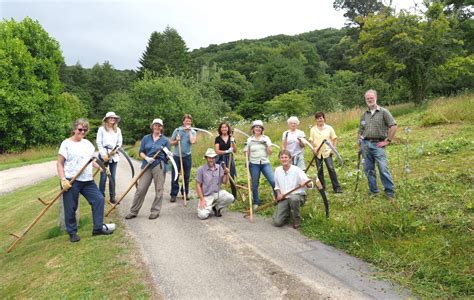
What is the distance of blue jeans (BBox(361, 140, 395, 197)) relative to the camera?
6430 millimetres

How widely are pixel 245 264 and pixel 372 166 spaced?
3.49 meters

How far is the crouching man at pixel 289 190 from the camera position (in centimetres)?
625

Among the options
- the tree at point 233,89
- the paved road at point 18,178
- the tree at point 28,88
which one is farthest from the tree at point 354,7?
the paved road at point 18,178

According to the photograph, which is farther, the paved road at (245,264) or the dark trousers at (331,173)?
the dark trousers at (331,173)

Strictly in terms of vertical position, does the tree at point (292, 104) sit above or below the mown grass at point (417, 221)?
above

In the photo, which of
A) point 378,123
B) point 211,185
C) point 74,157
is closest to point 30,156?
point 74,157

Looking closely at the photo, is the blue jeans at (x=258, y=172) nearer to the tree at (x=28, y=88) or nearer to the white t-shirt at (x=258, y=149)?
the white t-shirt at (x=258, y=149)

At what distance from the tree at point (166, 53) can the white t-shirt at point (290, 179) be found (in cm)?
5303

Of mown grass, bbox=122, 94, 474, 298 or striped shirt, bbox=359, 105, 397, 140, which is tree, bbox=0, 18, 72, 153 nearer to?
mown grass, bbox=122, 94, 474, 298

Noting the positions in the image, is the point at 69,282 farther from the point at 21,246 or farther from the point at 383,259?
the point at 383,259

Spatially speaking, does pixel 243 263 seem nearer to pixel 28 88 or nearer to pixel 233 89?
pixel 28 88

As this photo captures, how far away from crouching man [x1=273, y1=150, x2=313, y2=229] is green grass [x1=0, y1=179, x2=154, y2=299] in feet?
8.67

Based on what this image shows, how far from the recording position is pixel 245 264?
4.82 meters

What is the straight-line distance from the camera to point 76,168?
5980 millimetres
